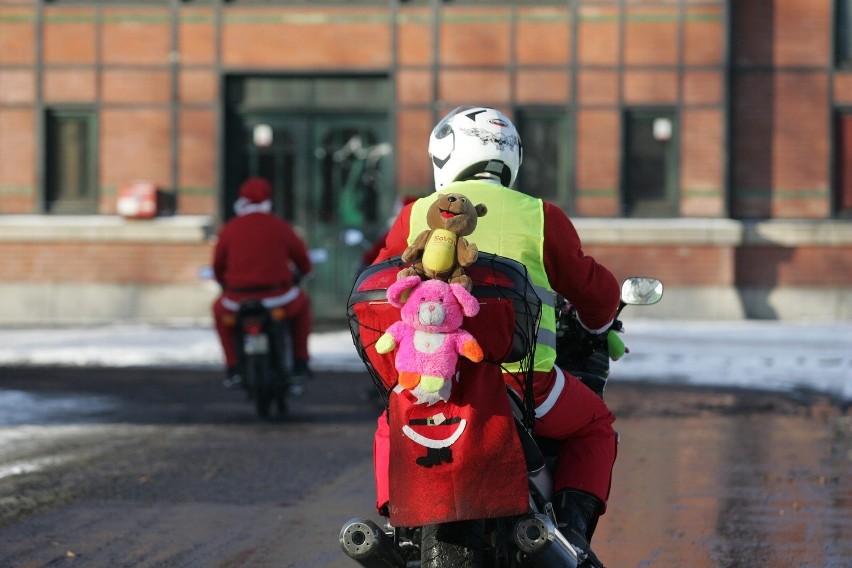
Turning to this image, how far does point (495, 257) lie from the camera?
181 inches

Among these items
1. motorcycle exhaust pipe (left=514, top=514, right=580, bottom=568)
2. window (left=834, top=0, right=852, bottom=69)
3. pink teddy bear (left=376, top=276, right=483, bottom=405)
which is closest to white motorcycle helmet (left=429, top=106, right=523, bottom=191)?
pink teddy bear (left=376, top=276, right=483, bottom=405)

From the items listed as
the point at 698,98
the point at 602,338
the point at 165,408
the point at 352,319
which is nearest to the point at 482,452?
the point at 352,319

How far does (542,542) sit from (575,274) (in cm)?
93

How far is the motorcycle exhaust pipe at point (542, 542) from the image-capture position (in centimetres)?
450

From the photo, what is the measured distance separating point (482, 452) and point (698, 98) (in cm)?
2050

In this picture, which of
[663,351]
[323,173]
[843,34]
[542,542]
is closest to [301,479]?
[542,542]

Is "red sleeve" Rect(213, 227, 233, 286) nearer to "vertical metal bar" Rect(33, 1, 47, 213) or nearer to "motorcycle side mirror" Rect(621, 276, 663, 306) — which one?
"motorcycle side mirror" Rect(621, 276, 663, 306)

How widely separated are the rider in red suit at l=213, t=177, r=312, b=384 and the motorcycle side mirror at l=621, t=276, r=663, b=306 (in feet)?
23.9

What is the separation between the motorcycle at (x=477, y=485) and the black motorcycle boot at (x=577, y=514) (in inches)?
11.9

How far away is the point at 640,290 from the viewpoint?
555cm

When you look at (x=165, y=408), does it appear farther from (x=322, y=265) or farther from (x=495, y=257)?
(x=322, y=265)

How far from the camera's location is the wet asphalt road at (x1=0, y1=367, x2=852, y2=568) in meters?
7.30

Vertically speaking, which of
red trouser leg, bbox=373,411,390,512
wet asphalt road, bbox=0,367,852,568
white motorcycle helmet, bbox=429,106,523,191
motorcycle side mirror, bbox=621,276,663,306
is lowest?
wet asphalt road, bbox=0,367,852,568

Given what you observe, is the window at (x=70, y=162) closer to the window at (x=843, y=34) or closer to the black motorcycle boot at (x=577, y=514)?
the window at (x=843, y=34)
